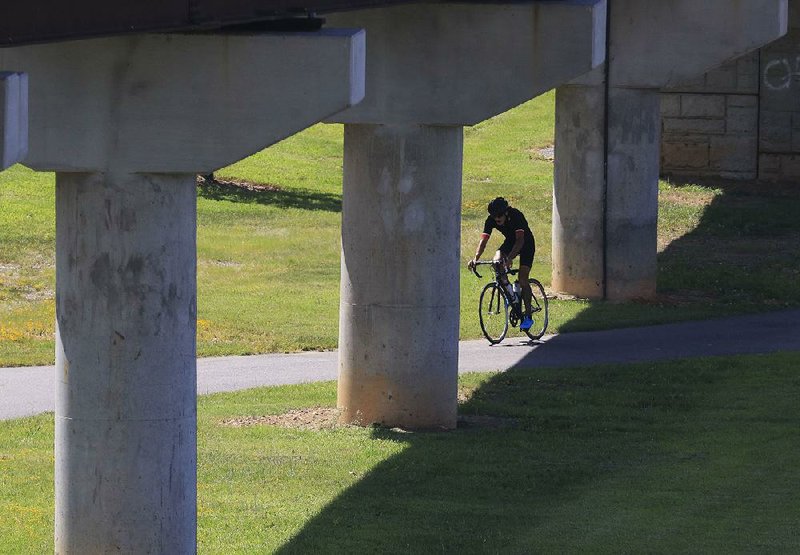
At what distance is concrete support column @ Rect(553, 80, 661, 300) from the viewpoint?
25.0m

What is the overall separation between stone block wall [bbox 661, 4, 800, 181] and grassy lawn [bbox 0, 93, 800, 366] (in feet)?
2.58

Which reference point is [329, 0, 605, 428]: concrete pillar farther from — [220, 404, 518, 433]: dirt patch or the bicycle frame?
the bicycle frame

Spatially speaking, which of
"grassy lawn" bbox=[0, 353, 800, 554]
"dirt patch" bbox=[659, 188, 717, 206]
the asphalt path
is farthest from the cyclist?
"dirt patch" bbox=[659, 188, 717, 206]

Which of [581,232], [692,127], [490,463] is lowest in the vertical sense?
[490,463]

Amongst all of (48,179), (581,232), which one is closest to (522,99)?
(581,232)

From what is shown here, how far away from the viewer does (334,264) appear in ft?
92.3

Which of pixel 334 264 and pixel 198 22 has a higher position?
pixel 198 22

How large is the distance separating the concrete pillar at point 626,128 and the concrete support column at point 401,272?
9937 millimetres

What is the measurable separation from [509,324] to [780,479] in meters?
9.46

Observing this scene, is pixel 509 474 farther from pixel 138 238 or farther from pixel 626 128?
pixel 626 128

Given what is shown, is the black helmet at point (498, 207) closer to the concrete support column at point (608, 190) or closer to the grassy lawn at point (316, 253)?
the grassy lawn at point (316, 253)

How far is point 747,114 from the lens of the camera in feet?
116

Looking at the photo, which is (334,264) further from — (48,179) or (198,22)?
(198,22)

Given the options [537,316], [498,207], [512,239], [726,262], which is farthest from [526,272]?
[726,262]
